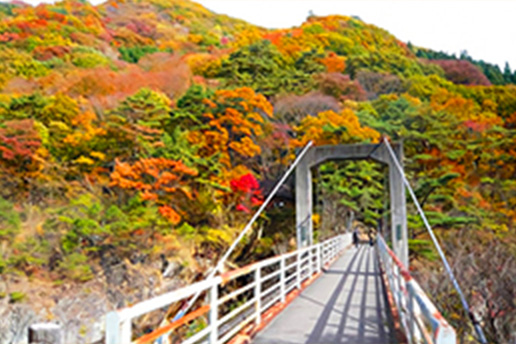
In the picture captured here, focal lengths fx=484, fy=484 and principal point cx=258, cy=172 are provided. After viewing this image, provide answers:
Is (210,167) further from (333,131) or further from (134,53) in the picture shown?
(134,53)

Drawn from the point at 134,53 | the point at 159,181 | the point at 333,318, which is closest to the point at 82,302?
the point at 159,181

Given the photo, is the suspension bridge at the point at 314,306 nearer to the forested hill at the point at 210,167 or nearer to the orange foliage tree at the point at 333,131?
the forested hill at the point at 210,167

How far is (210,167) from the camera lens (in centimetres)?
1941

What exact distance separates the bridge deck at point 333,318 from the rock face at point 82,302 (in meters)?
5.99

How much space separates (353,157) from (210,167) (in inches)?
262

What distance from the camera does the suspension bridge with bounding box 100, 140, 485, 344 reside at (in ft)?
10.1

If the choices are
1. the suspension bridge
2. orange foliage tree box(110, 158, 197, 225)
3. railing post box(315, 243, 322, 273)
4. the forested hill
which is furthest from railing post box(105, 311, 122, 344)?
orange foliage tree box(110, 158, 197, 225)

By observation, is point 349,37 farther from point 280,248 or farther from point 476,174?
point 280,248

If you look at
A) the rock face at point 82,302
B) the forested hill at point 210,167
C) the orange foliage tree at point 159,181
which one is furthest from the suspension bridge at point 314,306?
the orange foliage tree at point 159,181

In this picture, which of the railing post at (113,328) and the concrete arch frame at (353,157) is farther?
the concrete arch frame at (353,157)

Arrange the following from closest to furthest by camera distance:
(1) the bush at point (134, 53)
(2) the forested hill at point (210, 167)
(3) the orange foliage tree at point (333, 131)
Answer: (2) the forested hill at point (210, 167), (3) the orange foliage tree at point (333, 131), (1) the bush at point (134, 53)

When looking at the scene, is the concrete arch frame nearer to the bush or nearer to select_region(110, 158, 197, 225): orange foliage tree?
select_region(110, 158, 197, 225): orange foliage tree

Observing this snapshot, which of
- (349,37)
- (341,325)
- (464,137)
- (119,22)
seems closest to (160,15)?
(119,22)

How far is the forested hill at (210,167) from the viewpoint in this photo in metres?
15.7
